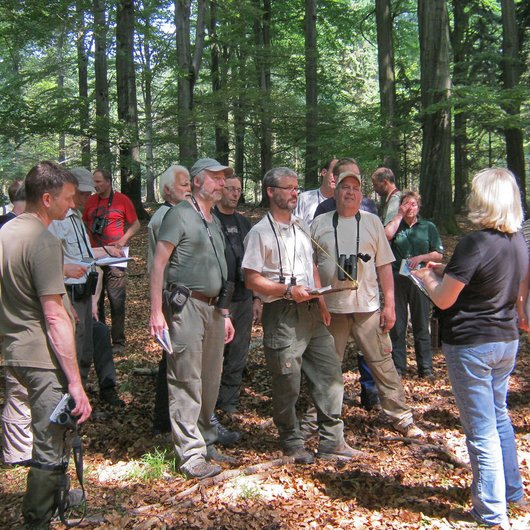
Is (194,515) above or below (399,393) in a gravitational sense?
below

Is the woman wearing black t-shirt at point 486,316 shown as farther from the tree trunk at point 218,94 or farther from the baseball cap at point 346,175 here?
the tree trunk at point 218,94

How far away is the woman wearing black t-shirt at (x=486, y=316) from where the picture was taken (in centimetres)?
320

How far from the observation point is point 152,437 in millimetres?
4965

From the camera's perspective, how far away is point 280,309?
4.27 m

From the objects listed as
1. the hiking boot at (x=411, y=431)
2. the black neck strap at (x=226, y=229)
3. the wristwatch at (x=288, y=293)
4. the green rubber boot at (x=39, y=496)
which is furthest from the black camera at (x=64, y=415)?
the hiking boot at (x=411, y=431)

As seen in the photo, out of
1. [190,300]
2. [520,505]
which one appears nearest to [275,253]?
[190,300]

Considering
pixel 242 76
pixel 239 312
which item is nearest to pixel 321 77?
pixel 242 76

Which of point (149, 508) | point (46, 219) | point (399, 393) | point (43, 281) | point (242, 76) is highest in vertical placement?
point (242, 76)

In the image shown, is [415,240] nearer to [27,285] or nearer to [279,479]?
[279,479]

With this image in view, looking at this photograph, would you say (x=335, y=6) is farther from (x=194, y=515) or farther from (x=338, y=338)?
(x=194, y=515)

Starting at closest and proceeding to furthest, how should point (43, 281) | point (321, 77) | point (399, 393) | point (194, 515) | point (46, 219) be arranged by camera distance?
point (43, 281) < point (46, 219) < point (194, 515) < point (399, 393) < point (321, 77)

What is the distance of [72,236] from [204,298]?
1899 mm

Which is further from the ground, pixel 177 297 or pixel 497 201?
pixel 497 201

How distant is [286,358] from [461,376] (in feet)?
4.46
